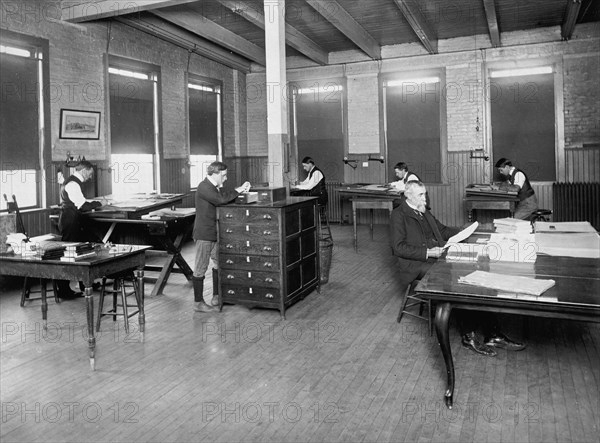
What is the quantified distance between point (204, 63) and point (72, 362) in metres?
9.19

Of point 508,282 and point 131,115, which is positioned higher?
point 131,115

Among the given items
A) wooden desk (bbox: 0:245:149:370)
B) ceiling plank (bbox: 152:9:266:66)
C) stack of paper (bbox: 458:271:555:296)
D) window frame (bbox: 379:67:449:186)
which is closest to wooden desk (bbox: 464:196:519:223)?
window frame (bbox: 379:67:449:186)

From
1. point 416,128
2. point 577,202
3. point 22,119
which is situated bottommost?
point 577,202

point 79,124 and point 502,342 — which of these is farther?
point 79,124

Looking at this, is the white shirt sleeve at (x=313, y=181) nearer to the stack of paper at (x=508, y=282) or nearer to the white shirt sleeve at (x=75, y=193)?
the white shirt sleeve at (x=75, y=193)

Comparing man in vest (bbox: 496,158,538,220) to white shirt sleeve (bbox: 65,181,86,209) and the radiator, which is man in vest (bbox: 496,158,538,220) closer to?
the radiator

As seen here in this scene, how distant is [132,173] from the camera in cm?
Answer: 1012

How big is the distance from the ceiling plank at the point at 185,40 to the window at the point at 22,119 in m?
2.02

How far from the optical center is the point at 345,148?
1366cm

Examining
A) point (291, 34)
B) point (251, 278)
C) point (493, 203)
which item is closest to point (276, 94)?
point (251, 278)

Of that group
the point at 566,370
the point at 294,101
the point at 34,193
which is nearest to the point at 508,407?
the point at 566,370

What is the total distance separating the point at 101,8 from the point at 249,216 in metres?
4.73

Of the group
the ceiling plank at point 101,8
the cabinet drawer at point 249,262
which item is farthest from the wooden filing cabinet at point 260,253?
the ceiling plank at point 101,8

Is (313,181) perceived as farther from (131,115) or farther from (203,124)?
(131,115)
